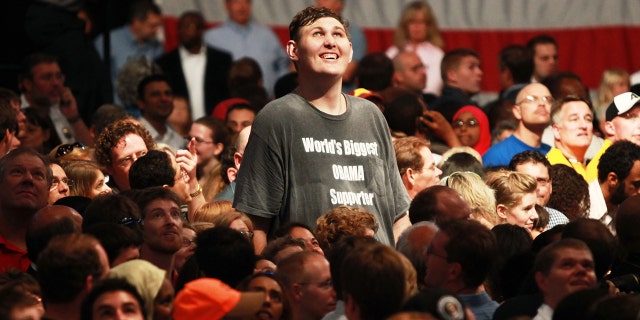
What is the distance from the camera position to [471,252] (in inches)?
279

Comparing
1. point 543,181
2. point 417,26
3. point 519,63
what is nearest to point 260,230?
point 543,181

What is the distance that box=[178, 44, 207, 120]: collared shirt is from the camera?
14.5 metres

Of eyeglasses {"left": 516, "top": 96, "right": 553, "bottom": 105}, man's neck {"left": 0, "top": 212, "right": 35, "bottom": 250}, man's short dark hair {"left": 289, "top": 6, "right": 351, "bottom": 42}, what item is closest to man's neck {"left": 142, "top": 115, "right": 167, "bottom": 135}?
eyeglasses {"left": 516, "top": 96, "right": 553, "bottom": 105}

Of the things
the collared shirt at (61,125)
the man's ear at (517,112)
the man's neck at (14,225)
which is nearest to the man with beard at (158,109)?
the collared shirt at (61,125)

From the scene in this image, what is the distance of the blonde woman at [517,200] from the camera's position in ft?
31.6

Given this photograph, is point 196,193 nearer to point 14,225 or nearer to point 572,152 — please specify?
point 14,225

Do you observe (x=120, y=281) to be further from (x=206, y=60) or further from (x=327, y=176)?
(x=206, y=60)

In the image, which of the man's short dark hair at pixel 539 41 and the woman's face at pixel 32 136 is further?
the man's short dark hair at pixel 539 41

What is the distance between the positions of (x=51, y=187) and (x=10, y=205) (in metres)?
0.57

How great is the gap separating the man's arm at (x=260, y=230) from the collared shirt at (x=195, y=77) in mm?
6415

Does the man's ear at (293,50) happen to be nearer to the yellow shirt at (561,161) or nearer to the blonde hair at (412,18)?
the yellow shirt at (561,161)

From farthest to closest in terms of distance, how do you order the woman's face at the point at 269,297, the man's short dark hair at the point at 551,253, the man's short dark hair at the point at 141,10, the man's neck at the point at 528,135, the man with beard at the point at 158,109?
the man's short dark hair at the point at 141,10
the man with beard at the point at 158,109
the man's neck at the point at 528,135
the man's short dark hair at the point at 551,253
the woman's face at the point at 269,297

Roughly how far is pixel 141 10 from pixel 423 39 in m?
2.69

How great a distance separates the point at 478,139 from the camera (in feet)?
39.9
